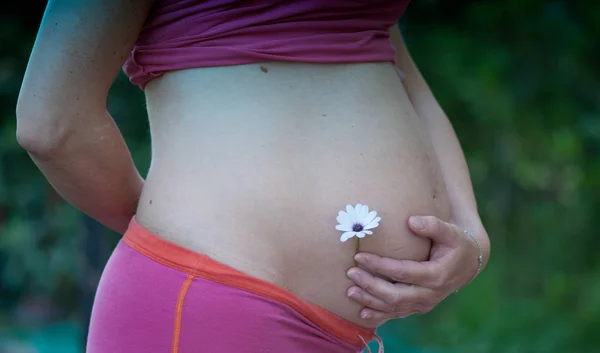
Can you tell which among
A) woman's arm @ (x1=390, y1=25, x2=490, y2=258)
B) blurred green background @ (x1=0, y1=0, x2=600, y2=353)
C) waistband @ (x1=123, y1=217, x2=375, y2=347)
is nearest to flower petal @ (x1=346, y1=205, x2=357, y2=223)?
waistband @ (x1=123, y1=217, x2=375, y2=347)

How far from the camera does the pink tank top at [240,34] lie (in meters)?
0.76

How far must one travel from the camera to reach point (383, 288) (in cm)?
78

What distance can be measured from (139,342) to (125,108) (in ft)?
6.82

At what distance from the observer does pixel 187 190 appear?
2.42 feet

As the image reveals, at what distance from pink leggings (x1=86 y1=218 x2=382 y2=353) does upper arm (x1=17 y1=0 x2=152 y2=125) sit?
174mm

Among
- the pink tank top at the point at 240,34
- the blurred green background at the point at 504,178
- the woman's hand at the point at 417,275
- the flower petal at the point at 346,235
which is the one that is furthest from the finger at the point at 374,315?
the blurred green background at the point at 504,178

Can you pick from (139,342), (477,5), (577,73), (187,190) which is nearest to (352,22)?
(187,190)

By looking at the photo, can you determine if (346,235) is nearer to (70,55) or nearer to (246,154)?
(246,154)

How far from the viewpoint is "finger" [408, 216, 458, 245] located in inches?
31.6

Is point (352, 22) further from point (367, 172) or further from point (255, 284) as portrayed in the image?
point (255, 284)

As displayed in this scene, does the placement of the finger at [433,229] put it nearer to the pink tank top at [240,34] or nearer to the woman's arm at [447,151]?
the woman's arm at [447,151]

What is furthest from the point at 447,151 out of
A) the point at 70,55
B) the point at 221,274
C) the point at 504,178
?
the point at 504,178

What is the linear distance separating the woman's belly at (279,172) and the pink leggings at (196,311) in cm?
2

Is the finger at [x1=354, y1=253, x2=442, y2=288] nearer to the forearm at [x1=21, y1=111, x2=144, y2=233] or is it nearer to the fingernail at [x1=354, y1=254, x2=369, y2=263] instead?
the fingernail at [x1=354, y1=254, x2=369, y2=263]
